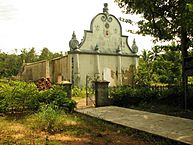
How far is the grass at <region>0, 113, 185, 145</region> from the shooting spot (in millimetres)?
7148

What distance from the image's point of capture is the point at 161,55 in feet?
73.0

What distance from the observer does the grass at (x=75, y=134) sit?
715 cm

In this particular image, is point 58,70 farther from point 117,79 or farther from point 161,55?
point 161,55

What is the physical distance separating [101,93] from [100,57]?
1045cm

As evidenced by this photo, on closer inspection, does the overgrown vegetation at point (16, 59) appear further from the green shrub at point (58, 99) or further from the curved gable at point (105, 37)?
the green shrub at point (58, 99)

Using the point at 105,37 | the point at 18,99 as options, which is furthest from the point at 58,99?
the point at 105,37

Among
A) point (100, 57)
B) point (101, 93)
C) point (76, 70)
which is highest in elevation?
point (100, 57)

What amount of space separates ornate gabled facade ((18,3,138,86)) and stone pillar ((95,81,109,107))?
29.0 feet

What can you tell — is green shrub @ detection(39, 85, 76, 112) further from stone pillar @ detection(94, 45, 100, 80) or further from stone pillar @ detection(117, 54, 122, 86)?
stone pillar @ detection(117, 54, 122, 86)

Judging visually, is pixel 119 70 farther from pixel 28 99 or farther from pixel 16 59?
pixel 16 59

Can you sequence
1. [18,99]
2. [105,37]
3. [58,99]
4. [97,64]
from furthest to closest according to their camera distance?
[105,37] < [97,64] < [58,99] < [18,99]

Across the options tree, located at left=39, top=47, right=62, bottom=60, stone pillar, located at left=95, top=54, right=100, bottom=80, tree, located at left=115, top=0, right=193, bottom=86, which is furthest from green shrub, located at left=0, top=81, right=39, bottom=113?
tree, located at left=39, top=47, right=62, bottom=60

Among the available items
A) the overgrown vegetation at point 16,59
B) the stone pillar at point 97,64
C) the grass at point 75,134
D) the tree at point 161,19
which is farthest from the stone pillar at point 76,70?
the overgrown vegetation at point 16,59

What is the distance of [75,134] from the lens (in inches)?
322
